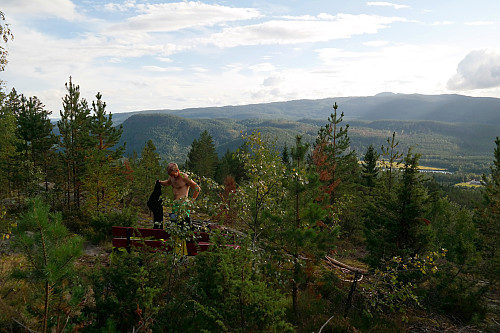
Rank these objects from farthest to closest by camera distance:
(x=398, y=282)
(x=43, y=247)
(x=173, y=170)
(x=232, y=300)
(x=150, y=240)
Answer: (x=173, y=170)
(x=398, y=282)
(x=150, y=240)
(x=232, y=300)
(x=43, y=247)

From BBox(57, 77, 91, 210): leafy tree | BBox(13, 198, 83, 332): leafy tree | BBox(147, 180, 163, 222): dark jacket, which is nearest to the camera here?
BBox(13, 198, 83, 332): leafy tree

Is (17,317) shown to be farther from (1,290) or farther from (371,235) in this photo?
(371,235)

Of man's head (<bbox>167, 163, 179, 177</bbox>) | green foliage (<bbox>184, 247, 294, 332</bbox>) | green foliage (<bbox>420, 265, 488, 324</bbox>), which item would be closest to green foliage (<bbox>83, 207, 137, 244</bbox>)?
man's head (<bbox>167, 163, 179, 177</bbox>)

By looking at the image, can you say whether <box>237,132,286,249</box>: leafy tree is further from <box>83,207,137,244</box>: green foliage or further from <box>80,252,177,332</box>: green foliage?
<box>83,207,137,244</box>: green foliage

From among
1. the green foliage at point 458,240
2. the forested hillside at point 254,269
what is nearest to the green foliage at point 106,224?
the forested hillside at point 254,269

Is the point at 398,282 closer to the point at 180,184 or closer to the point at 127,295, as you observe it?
the point at 127,295

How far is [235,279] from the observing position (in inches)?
173

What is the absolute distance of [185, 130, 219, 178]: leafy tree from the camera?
4764cm

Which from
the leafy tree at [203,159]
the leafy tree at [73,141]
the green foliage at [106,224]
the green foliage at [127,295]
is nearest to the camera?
the green foliage at [127,295]

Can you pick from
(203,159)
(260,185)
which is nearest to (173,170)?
(260,185)

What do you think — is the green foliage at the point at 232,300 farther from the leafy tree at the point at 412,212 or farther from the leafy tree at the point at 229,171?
the leafy tree at the point at 229,171

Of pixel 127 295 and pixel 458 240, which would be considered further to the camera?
pixel 458 240

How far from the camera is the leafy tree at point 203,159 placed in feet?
156

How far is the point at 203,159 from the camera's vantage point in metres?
49.4
